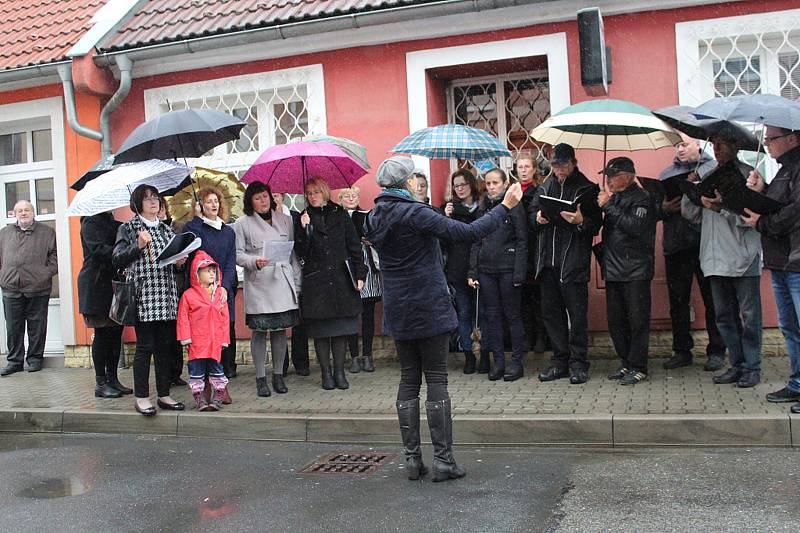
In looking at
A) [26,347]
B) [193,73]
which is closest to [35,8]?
[193,73]

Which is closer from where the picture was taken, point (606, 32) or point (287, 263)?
point (287, 263)

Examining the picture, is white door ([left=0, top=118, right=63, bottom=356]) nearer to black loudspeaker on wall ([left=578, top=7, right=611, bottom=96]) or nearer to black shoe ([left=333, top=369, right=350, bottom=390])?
black shoe ([left=333, top=369, right=350, bottom=390])

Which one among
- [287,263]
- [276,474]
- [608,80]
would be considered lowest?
[276,474]

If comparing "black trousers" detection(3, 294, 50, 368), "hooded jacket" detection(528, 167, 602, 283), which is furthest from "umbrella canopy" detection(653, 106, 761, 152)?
"black trousers" detection(3, 294, 50, 368)

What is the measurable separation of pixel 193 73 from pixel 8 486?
600 cm

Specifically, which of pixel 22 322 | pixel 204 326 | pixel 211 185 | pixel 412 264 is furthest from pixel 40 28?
pixel 412 264

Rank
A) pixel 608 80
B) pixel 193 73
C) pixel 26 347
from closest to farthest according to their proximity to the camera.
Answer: pixel 608 80 → pixel 193 73 → pixel 26 347

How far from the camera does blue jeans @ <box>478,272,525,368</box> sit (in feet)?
26.3

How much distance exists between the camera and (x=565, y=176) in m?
7.64

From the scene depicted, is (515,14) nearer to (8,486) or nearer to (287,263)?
(287,263)

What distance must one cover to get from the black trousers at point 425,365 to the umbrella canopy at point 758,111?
244 cm

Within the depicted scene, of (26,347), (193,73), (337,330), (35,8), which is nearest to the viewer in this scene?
(337,330)

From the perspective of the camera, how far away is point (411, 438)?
5.58m

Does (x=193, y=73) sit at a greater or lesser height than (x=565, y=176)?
greater
